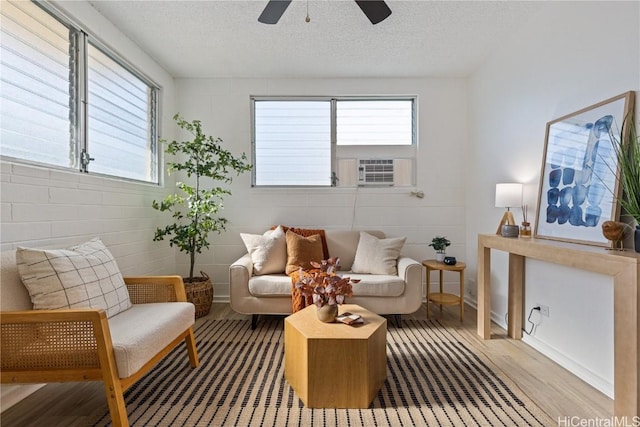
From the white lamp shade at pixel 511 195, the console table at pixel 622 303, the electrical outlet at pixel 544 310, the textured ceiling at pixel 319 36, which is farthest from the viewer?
the white lamp shade at pixel 511 195

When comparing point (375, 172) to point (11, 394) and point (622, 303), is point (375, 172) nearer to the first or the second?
point (622, 303)

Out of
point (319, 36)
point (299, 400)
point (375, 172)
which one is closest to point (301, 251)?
point (375, 172)

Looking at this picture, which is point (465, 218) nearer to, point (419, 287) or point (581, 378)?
point (419, 287)

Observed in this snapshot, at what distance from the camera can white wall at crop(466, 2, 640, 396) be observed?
6.40 ft

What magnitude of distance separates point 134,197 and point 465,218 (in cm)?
361

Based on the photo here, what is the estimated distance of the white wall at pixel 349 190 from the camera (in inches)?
154

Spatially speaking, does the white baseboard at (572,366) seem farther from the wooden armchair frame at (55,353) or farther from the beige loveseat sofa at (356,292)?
the wooden armchair frame at (55,353)

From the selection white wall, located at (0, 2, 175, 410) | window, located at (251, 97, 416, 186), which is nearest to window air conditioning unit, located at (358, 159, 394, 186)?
window, located at (251, 97, 416, 186)

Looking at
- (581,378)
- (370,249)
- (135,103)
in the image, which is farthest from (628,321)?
(135,103)

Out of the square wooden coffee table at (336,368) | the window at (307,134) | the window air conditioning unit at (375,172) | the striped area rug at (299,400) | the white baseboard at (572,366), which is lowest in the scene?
the striped area rug at (299,400)

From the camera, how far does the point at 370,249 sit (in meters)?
3.30

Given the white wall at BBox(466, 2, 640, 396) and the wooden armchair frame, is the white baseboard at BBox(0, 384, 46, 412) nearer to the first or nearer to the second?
the wooden armchair frame

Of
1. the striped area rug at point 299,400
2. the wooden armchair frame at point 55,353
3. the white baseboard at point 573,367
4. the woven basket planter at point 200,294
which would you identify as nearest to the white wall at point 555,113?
the white baseboard at point 573,367

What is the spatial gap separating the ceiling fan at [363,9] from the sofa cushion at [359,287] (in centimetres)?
205
